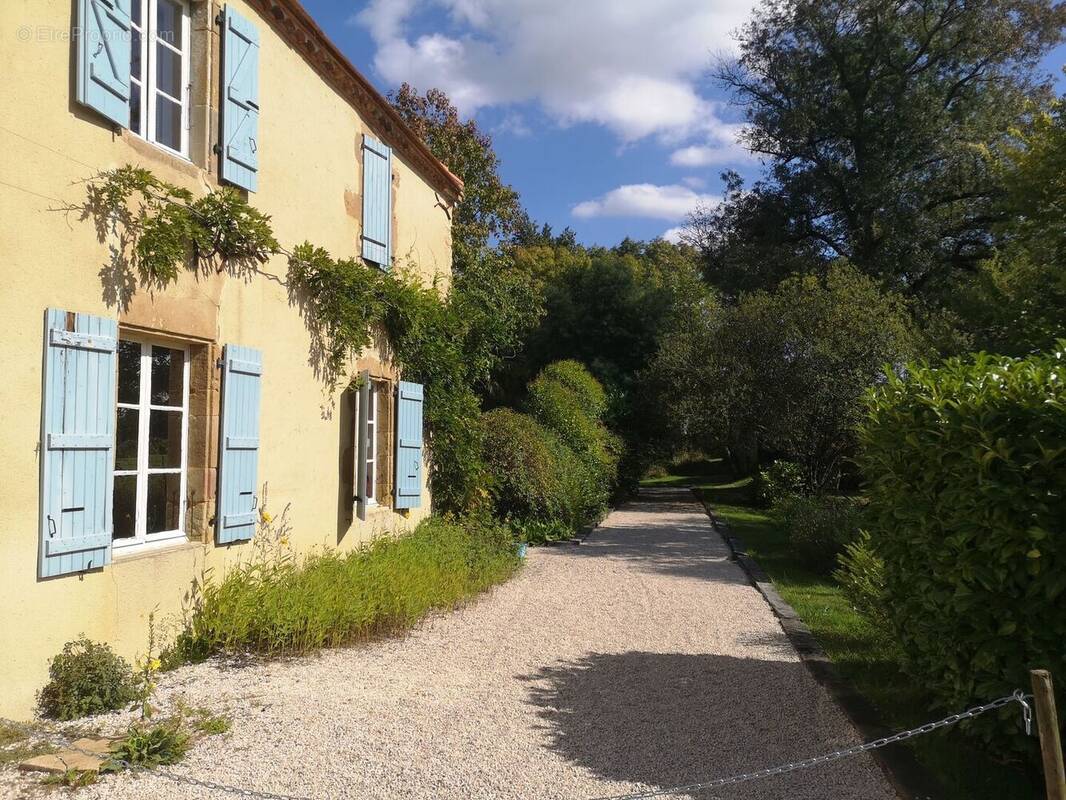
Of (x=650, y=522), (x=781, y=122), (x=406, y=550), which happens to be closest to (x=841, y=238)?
(x=781, y=122)

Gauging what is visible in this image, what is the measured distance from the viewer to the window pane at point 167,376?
17.8ft

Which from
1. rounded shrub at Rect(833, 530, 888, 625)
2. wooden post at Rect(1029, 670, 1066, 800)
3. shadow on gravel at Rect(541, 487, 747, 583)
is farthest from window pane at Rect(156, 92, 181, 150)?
shadow on gravel at Rect(541, 487, 747, 583)

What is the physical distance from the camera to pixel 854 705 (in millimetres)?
4684

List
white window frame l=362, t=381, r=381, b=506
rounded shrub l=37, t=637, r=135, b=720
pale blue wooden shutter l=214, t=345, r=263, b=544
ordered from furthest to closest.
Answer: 1. white window frame l=362, t=381, r=381, b=506
2. pale blue wooden shutter l=214, t=345, r=263, b=544
3. rounded shrub l=37, t=637, r=135, b=720

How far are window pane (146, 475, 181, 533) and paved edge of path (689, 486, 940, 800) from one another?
4.48 m

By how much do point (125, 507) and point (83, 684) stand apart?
1.21 metres

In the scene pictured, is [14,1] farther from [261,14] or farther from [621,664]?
[621,664]

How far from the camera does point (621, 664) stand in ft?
18.9

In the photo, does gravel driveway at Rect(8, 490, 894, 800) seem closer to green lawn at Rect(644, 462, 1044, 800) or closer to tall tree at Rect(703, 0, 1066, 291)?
green lawn at Rect(644, 462, 1044, 800)

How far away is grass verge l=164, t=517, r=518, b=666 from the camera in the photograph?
17.9 feet

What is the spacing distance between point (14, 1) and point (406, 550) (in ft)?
17.6

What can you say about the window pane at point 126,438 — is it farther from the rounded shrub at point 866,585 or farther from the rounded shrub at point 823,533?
the rounded shrub at point 823,533

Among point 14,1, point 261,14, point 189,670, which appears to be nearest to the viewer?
point 14,1

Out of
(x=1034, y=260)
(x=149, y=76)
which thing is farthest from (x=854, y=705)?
(x=1034, y=260)
